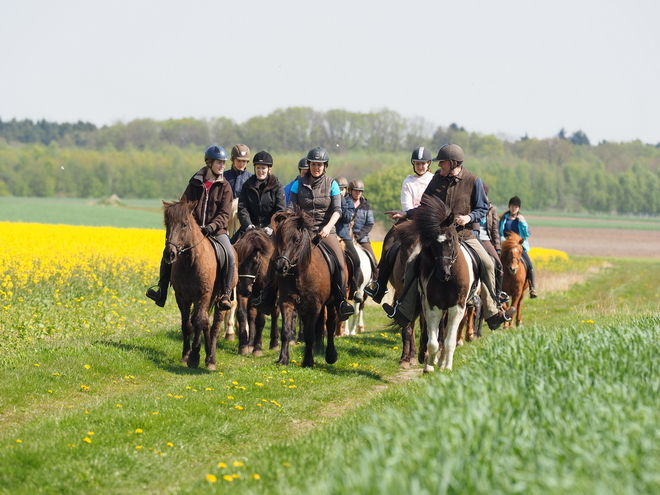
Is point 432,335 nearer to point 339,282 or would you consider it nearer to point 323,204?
point 339,282

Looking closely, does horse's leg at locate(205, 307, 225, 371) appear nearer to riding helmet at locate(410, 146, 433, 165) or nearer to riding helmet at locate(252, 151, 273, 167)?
riding helmet at locate(252, 151, 273, 167)

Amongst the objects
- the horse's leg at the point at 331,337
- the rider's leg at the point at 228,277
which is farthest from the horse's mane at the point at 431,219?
the rider's leg at the point at 228,277

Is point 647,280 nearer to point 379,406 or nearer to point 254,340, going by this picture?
point 254,340

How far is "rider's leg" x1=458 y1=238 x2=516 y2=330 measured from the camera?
11.0 meters

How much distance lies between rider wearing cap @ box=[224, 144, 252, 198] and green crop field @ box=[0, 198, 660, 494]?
2713 mm

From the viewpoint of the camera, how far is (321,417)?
8156 millimetres

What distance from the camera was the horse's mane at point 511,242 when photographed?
17281mm

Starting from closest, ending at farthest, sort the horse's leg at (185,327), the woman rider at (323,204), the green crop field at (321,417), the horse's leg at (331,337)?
the green crop field at (321,417) → the horse's leg at (185,327) → the woman rider at (323,204) → the horse's leg at (331,337)

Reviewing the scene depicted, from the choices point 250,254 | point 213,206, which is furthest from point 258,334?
point 213,206

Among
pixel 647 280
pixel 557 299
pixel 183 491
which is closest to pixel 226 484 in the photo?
pixel 183 491

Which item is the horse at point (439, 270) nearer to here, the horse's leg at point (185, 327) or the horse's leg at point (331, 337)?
the horse's leg at point (331, 337)

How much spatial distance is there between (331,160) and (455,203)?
98447 millimetres

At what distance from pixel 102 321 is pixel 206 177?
4280 mm

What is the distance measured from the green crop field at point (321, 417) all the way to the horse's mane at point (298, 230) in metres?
1.57
